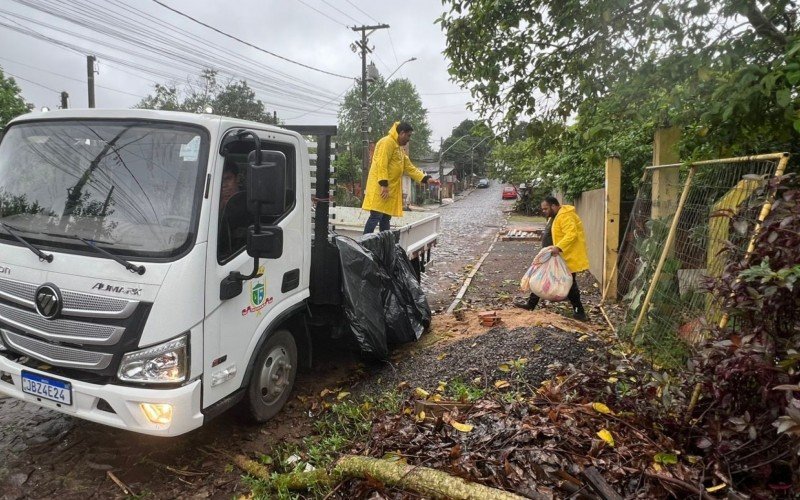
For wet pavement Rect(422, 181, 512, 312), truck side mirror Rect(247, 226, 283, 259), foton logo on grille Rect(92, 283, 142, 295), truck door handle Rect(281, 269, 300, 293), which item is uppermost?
truck side mirror Rect(247, 226, 283, 259)

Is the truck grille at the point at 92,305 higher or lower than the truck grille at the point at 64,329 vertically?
higher

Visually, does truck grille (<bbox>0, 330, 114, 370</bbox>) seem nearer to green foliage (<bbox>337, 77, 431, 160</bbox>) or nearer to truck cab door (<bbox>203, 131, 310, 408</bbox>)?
truck cab door (<bbox>203, 131, 310, 408</bbox>)

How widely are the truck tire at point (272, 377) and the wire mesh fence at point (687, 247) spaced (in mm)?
2866

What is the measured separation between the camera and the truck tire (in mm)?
3527

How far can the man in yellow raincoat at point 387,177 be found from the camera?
591 centimetres

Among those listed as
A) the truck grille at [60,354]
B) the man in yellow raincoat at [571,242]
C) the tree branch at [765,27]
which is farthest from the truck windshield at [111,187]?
the man in yellow raincoat at [571,242]

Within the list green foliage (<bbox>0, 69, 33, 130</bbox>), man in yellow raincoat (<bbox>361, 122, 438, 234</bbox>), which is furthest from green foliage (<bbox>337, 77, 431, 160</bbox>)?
man in yellow raincoat (<bbox>361, 122, 438, 234</bbox>)

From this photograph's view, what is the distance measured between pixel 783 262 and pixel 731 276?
28cm

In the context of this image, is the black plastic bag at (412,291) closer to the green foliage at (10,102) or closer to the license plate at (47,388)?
the license plate at (47,388)

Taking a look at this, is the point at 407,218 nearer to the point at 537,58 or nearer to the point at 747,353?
the point at 537,58

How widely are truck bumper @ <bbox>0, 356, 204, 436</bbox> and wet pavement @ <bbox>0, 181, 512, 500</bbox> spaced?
50 centimetres

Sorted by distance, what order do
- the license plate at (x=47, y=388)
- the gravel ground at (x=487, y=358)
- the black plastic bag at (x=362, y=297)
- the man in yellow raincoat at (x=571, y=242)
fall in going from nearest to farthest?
the license plate at (x=47, y=388)
the gravel ground at (x=487, y=358)
the black plastic bag at (x=362, y=297)
the man in yellow raincoat at (x=571, y=242)

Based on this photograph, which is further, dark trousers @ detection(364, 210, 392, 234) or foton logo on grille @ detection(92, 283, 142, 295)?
dark trousers @ detection(364, 210, 392, 234)

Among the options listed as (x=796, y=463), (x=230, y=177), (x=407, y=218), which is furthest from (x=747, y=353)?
(x=407, y=218)
